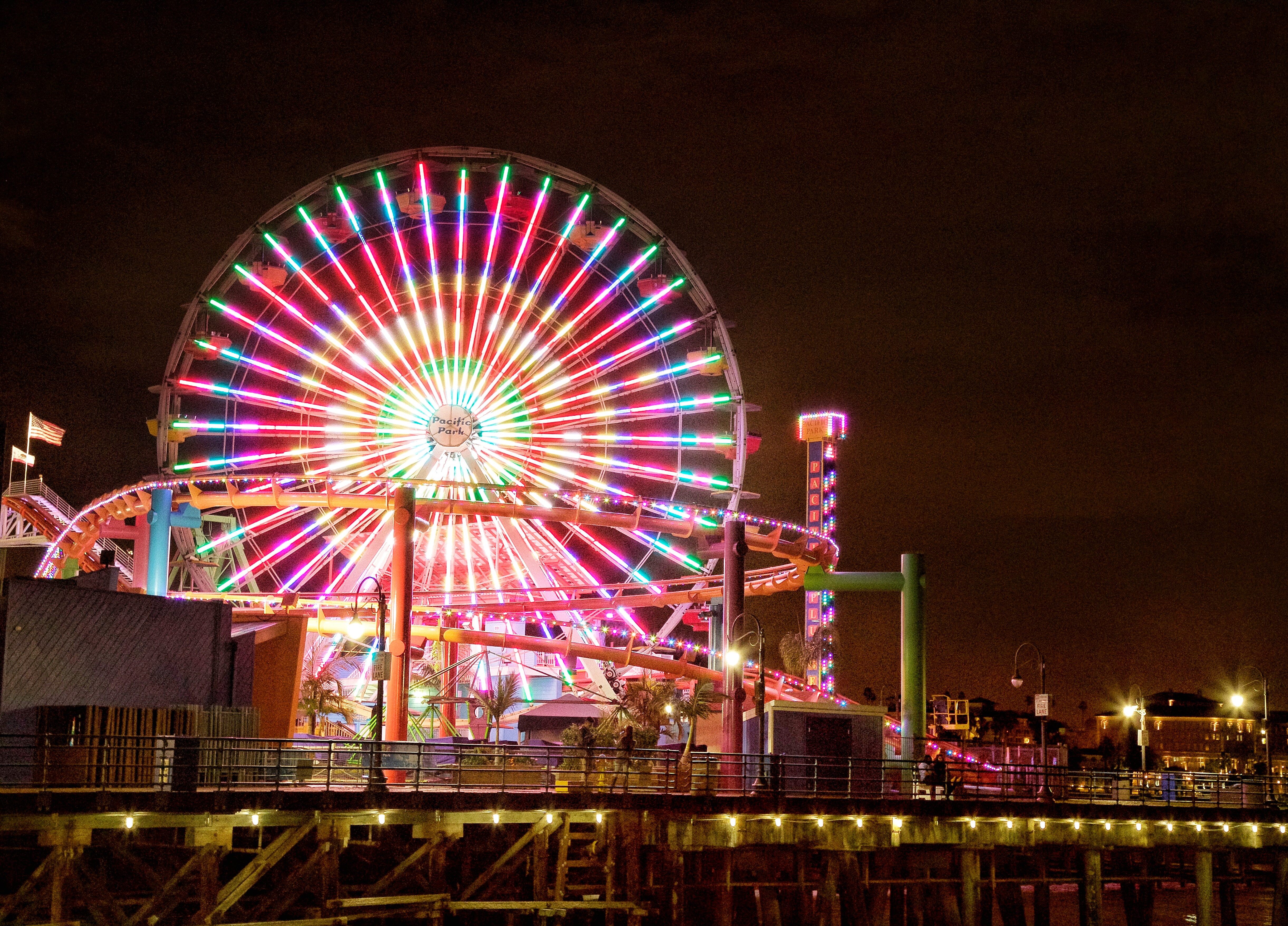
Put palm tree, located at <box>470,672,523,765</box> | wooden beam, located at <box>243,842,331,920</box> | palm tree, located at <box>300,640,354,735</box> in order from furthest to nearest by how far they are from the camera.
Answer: palm tree, located at <box>470,672,523,765</box>, palm tree, located at <box>300,640,354,735</box>, wooden beam, located at <box>243,842,331,920</box>

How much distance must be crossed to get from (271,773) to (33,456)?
39.9 m

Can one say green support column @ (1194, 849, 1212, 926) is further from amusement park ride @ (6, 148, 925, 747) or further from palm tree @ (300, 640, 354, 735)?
palm tree @ (300, 640, 354, 735)

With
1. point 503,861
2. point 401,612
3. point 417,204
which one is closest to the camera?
point 503,861

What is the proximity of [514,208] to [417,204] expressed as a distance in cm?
357

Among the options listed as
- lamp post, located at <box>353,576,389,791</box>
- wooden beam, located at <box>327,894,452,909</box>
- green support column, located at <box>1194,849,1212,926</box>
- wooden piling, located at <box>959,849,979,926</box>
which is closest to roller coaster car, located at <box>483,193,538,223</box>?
lamp post, located at <box>353,576,389,791</box>

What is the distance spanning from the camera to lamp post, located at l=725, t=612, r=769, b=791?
31828mm

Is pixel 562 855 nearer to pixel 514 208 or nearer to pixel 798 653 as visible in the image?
pixel 514 208

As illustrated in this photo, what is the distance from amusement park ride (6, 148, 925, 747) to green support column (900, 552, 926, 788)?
13.0 ft

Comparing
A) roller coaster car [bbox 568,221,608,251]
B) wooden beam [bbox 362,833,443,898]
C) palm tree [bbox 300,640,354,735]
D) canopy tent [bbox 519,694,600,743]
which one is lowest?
wooden beam [bbox 362,833,443,898]

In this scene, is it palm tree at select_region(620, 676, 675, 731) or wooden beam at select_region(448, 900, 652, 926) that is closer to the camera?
wooden beam at select_region(448, 900, 652, 926)

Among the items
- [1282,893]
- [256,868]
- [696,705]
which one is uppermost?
[696,705]

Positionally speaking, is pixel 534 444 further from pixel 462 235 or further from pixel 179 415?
pixel 179 415

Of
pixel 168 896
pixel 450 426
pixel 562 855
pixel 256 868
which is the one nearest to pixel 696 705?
pixel 450 426

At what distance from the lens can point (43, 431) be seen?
6725 cm
